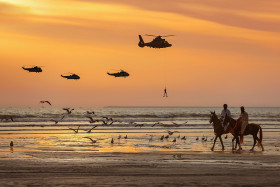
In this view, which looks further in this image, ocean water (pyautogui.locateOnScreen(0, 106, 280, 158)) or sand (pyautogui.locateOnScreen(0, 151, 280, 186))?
ocean water (pyautogui.locateOnScreen(0, 106, 280, 158))

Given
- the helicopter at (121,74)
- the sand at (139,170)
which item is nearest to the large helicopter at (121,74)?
the helicopter at (121,74)

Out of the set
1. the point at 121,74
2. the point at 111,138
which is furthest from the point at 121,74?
the point at 111,138

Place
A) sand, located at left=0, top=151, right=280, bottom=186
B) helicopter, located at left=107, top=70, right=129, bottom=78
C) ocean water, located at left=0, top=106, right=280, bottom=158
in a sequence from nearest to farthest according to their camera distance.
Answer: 1. sand, located at left=0, top=151, right=280, bottom=186
2. ocean water, located at left=0, top=106, right=280, bottom=158
3. helicopter, located at left=107, top=70, right=129, bottom=78

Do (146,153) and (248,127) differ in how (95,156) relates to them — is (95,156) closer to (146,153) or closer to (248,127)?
→ (146,153)

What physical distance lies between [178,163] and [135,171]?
308 cm

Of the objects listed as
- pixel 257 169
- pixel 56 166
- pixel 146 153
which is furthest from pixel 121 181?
pixel 146 153

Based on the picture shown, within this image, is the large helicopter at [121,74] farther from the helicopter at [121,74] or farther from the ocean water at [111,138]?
the ocean water at [111,138]

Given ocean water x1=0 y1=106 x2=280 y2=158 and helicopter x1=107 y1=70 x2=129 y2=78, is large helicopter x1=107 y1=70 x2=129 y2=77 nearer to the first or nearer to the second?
helicopter x1=107 y1=70 x2=129 y2=78

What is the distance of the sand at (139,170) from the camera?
15211 mm

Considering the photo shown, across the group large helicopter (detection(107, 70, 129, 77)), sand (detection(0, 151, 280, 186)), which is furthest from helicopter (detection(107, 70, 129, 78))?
sand (detection(0, 151, 280, 186))

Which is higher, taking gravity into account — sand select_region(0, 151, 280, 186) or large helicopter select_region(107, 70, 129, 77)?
large helicopter select_region(107, 70, 129, 77)

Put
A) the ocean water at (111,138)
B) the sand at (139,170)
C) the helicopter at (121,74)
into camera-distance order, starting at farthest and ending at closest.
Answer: the helicopter at (121,74), the ocean water at (111,138), the sand at (139,170)

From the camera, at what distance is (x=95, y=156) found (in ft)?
76.5

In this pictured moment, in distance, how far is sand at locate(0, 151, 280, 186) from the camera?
15.2 meters
